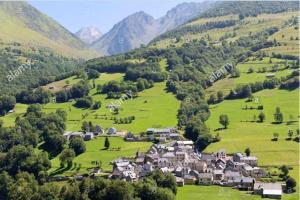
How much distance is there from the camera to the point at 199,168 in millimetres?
116312

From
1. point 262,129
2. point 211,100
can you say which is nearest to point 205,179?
point 262,129

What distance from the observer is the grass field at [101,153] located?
120 meters

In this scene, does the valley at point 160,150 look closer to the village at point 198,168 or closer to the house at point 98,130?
the village at point 198,168

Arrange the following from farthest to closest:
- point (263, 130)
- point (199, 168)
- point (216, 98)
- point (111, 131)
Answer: point (216, 98) < point (111, 131) < point (263, 130) < point (199, 168)

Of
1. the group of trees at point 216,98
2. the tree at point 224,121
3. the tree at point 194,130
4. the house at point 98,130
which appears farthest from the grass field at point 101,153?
the group of trees at point 216,98

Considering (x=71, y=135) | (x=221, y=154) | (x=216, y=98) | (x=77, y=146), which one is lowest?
(x=221, y=154)

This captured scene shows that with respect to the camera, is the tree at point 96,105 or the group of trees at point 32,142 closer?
the group of trees at point 32,142

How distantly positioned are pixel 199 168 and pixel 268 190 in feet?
65.7

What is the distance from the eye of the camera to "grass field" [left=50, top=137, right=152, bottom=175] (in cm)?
12047

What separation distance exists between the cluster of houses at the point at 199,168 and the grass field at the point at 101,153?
5.37 meters


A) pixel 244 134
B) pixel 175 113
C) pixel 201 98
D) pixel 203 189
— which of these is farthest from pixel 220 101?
pixel 203 189

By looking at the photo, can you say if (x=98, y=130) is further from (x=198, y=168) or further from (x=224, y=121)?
(x=198, y=168)

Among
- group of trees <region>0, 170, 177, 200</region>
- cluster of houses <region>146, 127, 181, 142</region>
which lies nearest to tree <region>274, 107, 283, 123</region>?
cluster of houses <region>146, 127, 181, 142</region>

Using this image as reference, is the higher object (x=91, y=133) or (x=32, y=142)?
(x=91, y=133)
